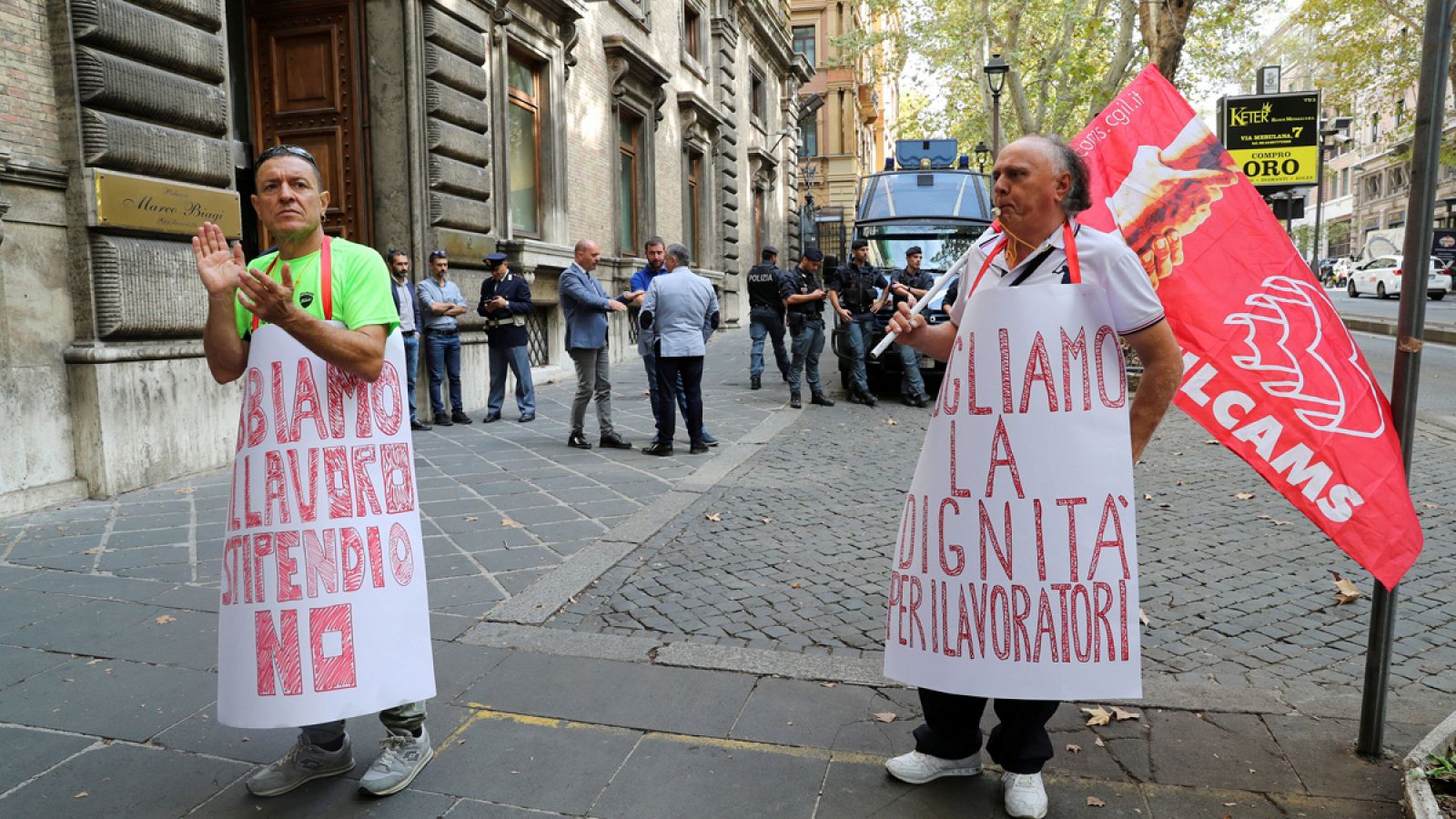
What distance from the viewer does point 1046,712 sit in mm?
2701

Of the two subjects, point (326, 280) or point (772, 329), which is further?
point (772, 329)

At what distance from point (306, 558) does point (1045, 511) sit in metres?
1.89

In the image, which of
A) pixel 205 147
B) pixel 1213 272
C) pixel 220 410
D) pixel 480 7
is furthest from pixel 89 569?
pixel 480 7

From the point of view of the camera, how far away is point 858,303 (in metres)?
11.8

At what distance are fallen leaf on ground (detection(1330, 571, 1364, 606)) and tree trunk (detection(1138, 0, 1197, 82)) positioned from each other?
854 centimetres

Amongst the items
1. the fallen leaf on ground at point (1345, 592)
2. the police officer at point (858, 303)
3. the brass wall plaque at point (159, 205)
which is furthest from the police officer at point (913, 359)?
the fallen leaf on ground at point (1345, 592)

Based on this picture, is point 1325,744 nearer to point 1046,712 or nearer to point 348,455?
point 1046,712

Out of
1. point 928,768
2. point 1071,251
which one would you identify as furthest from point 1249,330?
point 928,768

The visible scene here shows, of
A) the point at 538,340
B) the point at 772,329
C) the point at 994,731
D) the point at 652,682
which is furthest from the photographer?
the point at 538,340

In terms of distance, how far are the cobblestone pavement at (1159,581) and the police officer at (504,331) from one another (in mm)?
4126

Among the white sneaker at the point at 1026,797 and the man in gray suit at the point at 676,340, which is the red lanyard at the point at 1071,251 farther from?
the man in gray suit at the point at 676,340

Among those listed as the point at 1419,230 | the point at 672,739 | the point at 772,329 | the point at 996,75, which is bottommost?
the point at 672,739

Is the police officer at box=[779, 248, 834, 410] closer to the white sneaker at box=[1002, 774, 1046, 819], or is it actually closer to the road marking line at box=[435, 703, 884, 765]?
the road marking line at box=[435, 703, 884, 765]

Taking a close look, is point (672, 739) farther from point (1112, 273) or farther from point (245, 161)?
point (245, 161)
